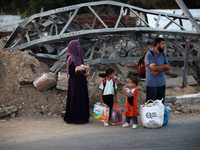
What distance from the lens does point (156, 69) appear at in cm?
441

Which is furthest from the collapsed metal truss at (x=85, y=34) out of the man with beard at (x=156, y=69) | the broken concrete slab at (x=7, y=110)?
the man with beard at (x=156, y=69)

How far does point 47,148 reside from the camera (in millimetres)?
3652

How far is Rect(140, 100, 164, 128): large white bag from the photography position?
4322 millimetres

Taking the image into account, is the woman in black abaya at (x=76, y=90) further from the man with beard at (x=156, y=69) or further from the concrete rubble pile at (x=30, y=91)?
the man with beard at (x=156, y=69)

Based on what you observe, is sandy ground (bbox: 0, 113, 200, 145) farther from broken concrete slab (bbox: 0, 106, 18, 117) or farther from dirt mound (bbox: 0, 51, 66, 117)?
dirt mound (bbox: 0, 51, 66, 117)

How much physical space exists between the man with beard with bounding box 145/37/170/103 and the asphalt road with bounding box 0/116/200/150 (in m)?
0.76

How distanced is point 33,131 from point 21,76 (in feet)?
7.86

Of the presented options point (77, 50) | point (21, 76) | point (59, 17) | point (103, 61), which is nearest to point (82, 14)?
point (59, 17)

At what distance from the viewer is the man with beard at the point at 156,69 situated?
4457 millimetres

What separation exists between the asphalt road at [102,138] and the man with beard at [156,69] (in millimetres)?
760

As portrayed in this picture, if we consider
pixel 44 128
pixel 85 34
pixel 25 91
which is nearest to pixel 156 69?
pixel 44 128

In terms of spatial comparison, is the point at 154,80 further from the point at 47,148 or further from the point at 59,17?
the point at 59,17

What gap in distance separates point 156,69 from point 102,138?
1.68 m

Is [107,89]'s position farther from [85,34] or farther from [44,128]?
[85,34]
